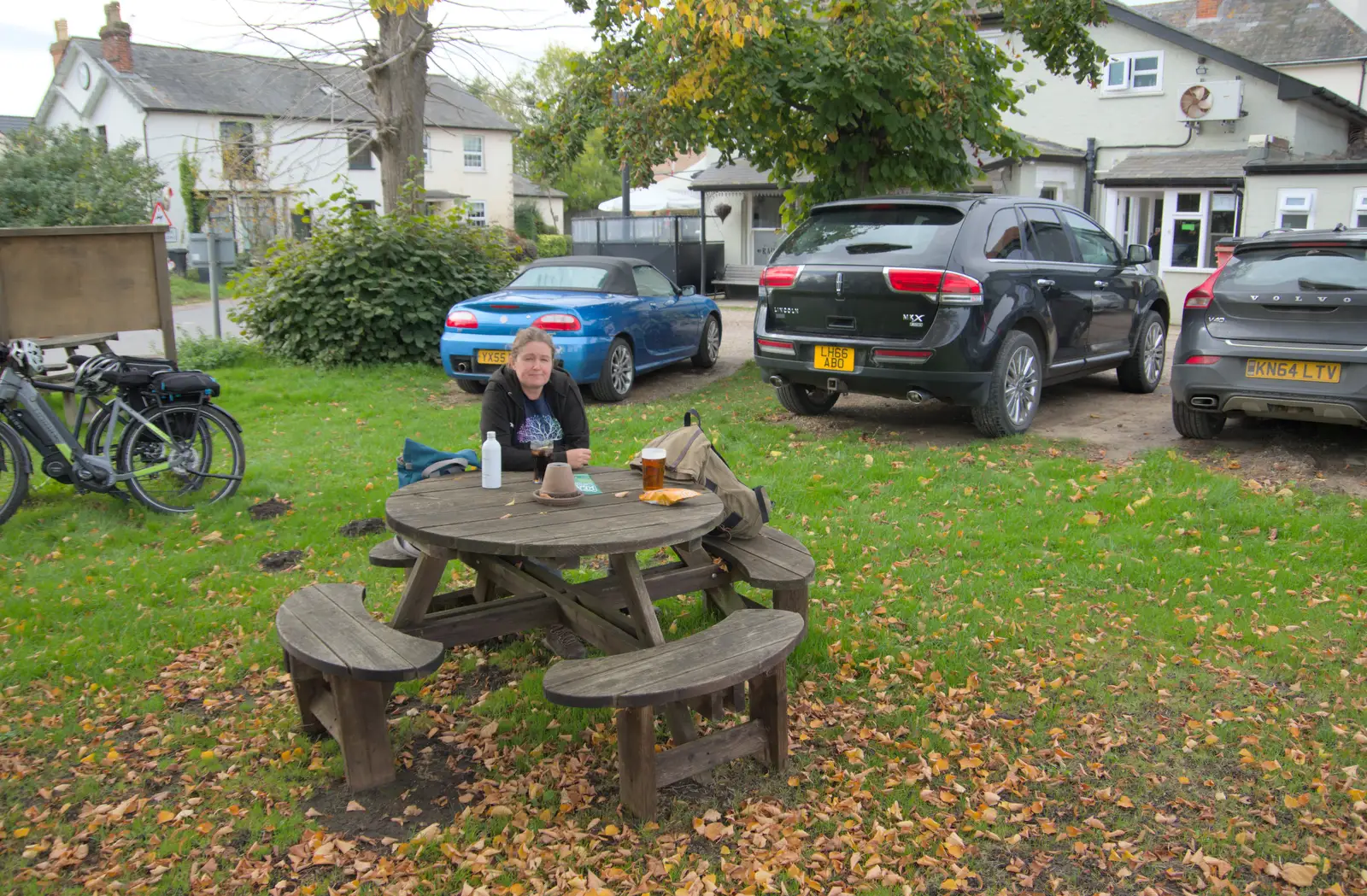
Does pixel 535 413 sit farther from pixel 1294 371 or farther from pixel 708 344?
pixel 708 344

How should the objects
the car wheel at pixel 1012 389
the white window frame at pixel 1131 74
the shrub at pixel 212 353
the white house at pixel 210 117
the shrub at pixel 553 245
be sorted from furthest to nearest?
the shrub at pixel 553 245 → the white house at pixel 210 117 → the white window frame at pixel 1131 74 → the shrub at pixel 212 353 → the car wheel at pixel 1012 389

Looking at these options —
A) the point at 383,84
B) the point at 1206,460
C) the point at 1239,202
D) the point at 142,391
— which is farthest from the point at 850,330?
the point at 1239,202

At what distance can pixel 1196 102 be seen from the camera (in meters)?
22.4

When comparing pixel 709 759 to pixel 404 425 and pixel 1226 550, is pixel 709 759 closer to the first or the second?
pixel 1226 550

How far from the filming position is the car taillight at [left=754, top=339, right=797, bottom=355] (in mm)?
8547

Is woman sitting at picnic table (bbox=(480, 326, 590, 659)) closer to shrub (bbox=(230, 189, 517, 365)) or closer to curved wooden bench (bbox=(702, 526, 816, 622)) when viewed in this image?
curved wooden bench (bbox=(702, 526, 816, 622))

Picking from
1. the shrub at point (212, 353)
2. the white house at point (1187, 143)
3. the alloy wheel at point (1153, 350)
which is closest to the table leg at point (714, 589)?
the alloy wheel at point (1153, 350)

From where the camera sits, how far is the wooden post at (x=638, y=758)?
3330 millimetres

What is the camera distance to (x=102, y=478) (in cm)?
669

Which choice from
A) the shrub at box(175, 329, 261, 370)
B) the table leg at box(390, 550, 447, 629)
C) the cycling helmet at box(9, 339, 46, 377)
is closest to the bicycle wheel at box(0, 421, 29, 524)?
the cycling helmet at box(9, 339, 46, 377)

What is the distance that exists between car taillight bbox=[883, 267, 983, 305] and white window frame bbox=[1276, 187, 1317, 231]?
15.1 meters

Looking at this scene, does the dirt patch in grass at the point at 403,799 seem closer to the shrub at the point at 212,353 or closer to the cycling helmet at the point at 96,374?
the cycling helmet at the point at 96,374

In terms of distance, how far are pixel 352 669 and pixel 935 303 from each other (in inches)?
221

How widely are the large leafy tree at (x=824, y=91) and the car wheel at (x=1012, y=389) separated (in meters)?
3.25
